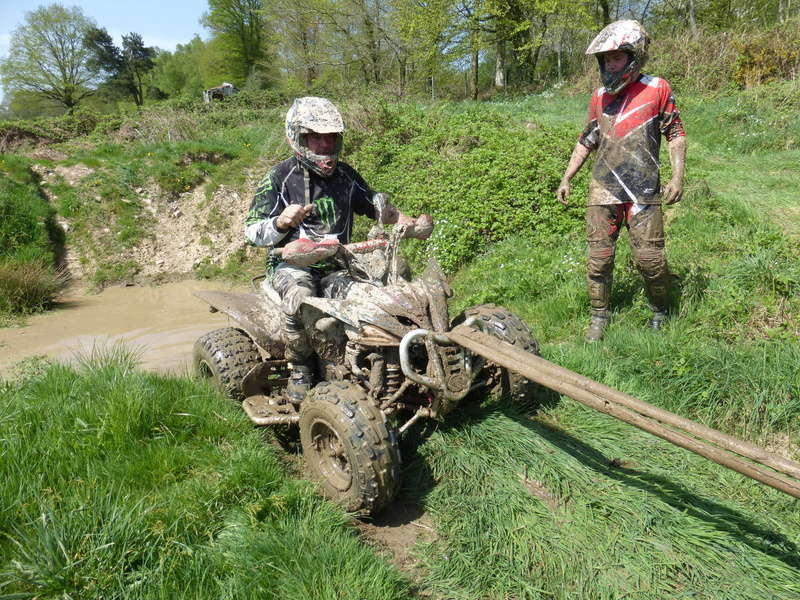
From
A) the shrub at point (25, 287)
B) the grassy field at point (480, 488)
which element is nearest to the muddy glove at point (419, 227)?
the grassy field at point (480, 488)

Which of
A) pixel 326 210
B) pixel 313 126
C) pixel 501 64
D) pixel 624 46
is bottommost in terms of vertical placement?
pixel 326 210

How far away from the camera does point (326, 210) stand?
371 cm

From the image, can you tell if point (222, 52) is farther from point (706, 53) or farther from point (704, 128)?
point (704, 128)

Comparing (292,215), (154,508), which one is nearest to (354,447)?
(154,508)

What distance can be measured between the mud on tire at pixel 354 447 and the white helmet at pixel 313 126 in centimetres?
152

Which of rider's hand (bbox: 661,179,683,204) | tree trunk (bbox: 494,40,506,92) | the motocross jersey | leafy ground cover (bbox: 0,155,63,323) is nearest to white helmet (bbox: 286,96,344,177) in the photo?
the motocross jersey

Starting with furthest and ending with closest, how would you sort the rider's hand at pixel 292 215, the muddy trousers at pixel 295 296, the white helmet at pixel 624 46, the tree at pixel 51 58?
the tree at pixel 51 58 < the white helmet at pixel 624 46 < the muddy trousers at pixel 295 296 < the rider's hand at pixel 292 215

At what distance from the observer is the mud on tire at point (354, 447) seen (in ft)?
8.88

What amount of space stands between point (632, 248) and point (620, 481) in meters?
2.12

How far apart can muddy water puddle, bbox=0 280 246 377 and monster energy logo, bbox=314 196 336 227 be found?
282 centimetres

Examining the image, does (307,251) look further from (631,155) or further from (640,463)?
(631,155)

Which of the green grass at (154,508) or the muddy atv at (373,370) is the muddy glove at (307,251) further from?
the green grass at (154,508)

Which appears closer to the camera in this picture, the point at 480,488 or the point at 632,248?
the point at 480,488

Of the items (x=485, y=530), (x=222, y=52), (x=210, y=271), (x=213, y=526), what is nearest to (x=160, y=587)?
(x=213, y=526)
